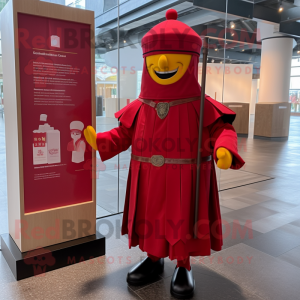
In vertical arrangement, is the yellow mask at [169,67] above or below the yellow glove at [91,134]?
above

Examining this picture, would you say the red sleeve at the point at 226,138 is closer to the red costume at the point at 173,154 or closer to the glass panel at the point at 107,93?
the red costume at the point at 173,154

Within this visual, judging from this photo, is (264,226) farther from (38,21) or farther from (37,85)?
(38,21)

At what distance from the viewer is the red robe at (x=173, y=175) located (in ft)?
5.27

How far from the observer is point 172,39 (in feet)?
5.20

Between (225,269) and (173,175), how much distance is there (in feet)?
2.97

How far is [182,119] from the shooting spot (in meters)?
1.63

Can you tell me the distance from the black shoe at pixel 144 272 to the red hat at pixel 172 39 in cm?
129

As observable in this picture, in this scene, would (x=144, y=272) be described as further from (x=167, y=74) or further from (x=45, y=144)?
(x=167, y=74)

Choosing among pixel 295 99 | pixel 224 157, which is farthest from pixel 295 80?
pixel 224 157

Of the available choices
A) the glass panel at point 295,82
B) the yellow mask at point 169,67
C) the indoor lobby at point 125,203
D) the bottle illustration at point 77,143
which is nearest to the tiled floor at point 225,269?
the indoor lobby at point 125,203

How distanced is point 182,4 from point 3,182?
2.79 meters

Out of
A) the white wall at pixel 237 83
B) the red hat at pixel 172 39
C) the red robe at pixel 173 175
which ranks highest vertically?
the white wall at pixel 237 83

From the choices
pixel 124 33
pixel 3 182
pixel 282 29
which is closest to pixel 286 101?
pixel 282 29

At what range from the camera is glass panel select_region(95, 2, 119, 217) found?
2.68m
